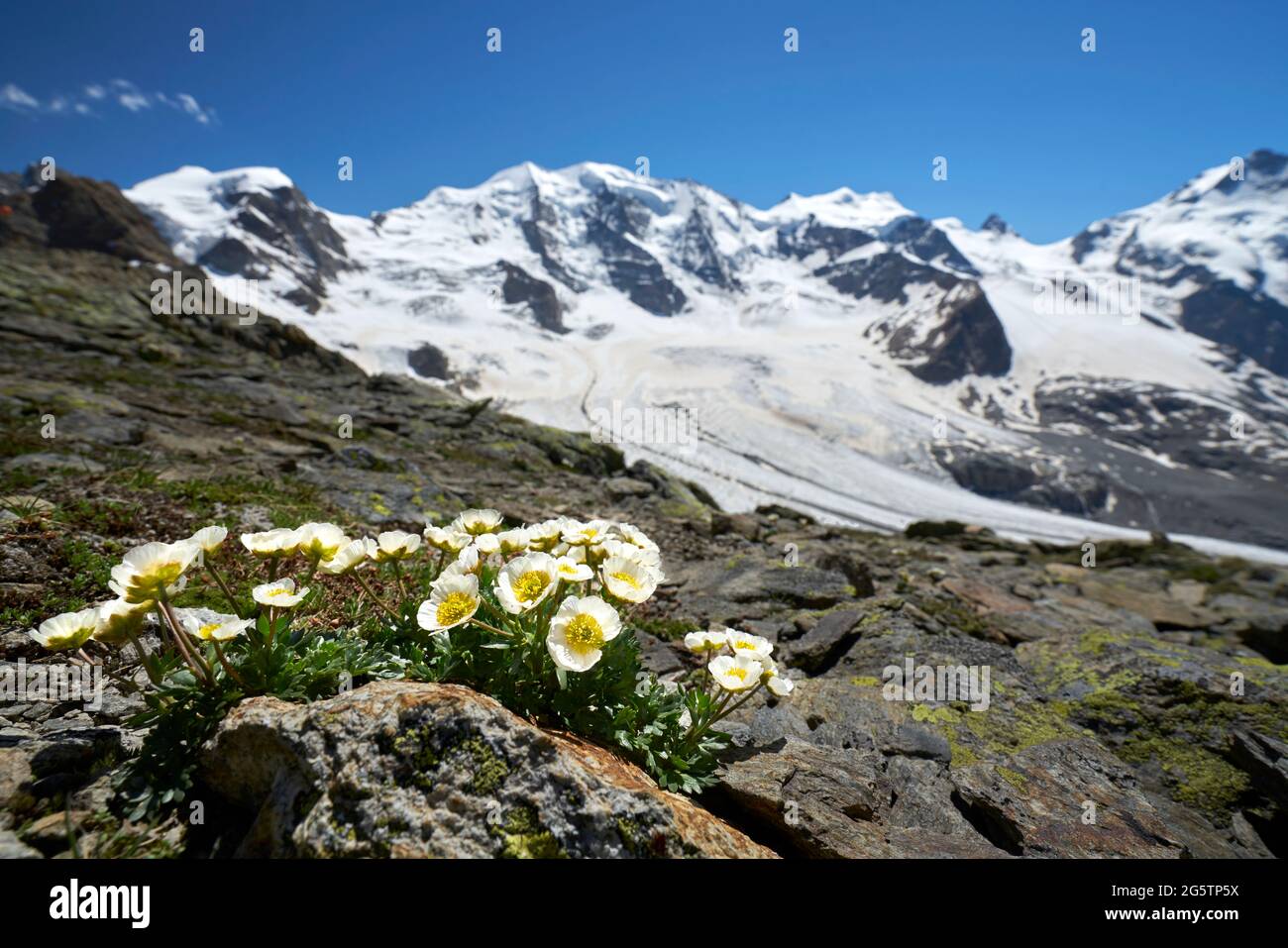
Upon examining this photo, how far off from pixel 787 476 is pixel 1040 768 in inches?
2643

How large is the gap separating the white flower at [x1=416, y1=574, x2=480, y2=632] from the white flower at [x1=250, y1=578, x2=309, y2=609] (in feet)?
1.67

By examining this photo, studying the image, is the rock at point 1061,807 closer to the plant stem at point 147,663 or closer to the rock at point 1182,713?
the rock at point 1182,713

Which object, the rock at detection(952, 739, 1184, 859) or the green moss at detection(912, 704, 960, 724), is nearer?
the rock at detection(952, 739, 1184, 859)

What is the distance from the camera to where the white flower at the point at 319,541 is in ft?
9.32

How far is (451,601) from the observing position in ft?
9.05

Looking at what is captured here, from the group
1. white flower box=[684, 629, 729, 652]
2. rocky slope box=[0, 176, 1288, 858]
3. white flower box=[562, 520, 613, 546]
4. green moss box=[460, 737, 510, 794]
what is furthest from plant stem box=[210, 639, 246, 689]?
white flower box=[684, 629, 729, 652]

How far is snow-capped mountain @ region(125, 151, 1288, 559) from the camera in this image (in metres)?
79.9

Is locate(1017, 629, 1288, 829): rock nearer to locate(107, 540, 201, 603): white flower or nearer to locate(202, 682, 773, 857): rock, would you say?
locate(202, 682, 773, 857): rock

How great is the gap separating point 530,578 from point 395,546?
931mm

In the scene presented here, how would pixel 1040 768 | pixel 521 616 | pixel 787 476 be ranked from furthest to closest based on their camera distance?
pixel 787 476 → pixel 1040 768 → pixel 521 616
